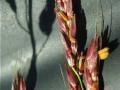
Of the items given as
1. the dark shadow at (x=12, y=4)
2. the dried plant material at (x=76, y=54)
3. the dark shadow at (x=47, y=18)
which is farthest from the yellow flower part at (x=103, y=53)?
the dark shadow at (x=12, y=4)

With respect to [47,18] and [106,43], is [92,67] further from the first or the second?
[47,18]

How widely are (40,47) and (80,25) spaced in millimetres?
169

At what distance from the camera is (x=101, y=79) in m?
1.37

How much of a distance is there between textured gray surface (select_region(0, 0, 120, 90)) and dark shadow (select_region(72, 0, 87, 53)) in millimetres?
14

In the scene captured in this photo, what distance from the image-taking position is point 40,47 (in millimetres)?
1472

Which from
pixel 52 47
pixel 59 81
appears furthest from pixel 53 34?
pixel 59 81

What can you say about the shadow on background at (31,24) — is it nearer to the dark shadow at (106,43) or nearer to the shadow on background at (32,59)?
the shadow on background at (32,59)

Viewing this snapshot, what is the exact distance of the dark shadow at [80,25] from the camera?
138 cm

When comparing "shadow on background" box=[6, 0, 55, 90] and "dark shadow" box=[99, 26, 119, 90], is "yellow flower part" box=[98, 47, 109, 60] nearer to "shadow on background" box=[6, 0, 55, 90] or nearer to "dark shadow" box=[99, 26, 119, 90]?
"dark shadow" box=[99, 26, 119, 90]

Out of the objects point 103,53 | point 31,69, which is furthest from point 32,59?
point 103,53

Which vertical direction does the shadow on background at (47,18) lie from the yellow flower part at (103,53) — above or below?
above

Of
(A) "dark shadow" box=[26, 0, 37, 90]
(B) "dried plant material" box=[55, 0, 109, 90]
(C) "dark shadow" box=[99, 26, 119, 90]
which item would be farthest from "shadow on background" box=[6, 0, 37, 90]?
(C) "dark shadow" box=[99, 26, 119, 90]

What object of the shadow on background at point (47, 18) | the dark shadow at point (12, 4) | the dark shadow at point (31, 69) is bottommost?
the dark shadow at point (31, 69)

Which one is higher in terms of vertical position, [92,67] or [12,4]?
[12,4]
